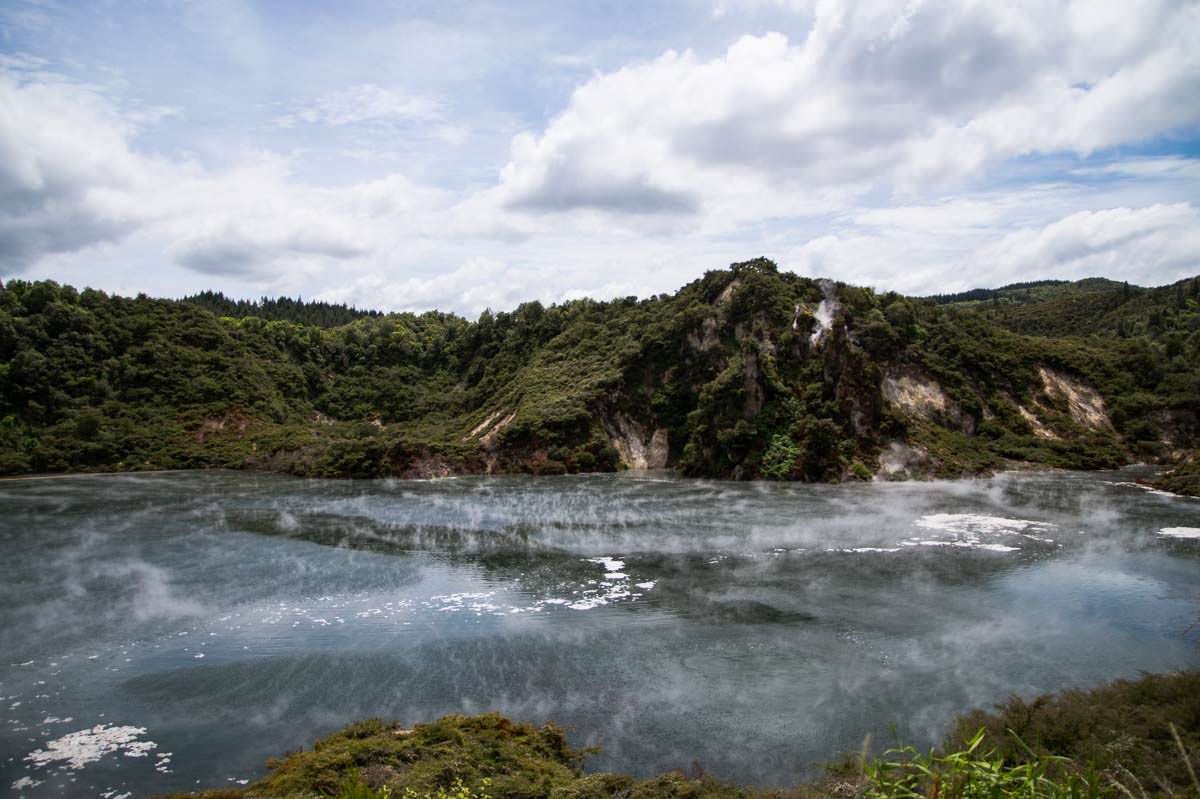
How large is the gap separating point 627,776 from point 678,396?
62962 mm

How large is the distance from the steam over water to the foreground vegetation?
128 centimetres

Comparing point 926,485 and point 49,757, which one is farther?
point 926,485

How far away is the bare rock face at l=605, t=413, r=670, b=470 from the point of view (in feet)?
237

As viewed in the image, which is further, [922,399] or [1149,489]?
[922,399]

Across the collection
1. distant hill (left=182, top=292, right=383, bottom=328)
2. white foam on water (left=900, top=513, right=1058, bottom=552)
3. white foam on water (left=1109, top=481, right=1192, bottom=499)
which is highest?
distant hill (left=182, top=292, right=383, bottom=328)

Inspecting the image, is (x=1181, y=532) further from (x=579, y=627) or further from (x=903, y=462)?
(x=579, y=627)

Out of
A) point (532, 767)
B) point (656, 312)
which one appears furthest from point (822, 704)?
point (656, 312)

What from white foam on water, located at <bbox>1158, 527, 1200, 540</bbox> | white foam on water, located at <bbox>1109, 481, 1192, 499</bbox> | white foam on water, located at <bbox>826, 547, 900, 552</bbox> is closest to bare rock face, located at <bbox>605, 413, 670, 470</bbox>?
white foam on water, located at <bbox>1109, 481, 1192, 499</bbox>

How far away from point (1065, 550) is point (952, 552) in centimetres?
446

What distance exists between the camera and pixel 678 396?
2928 inches

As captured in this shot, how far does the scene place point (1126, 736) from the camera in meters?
11.6

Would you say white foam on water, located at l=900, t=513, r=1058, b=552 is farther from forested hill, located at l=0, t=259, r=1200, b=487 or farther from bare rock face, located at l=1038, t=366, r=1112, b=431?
bare rock face, located at l=1038, t=366, r=1112, b=431

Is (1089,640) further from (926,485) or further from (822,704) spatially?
(926,485)

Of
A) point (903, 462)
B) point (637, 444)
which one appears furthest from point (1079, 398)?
point (637, 444)
